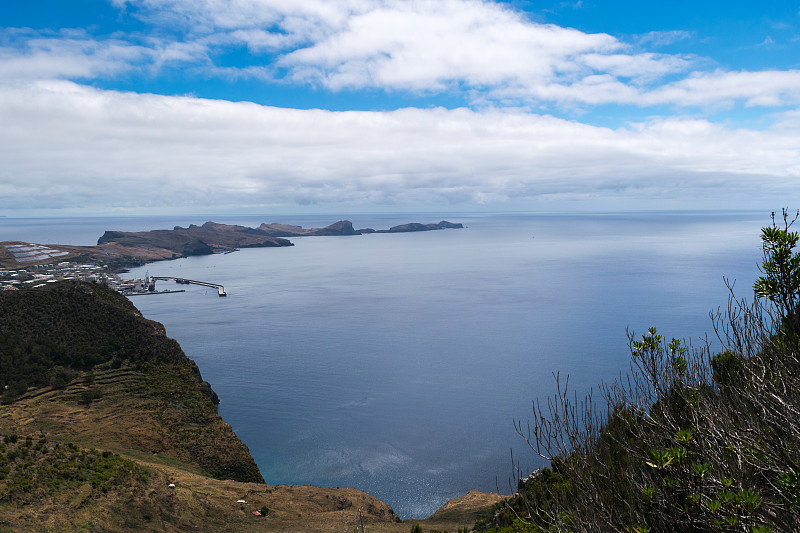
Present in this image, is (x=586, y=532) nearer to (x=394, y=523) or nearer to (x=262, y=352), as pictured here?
(x=394, y=523)

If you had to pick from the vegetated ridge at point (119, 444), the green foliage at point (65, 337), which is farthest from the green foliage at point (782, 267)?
the green foliage at point (65, 337)

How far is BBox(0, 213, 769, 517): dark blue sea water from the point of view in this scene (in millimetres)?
46000

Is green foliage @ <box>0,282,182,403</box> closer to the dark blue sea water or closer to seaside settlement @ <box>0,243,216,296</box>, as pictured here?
the dark blue sea water

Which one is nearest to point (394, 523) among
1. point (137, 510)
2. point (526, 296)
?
point (137, 510)

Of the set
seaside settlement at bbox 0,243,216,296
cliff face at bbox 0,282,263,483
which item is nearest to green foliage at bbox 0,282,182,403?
cliff face at bbox 0,282,263,483

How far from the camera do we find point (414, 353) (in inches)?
2928

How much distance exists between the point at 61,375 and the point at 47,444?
2092cm

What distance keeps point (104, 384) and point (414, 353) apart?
137 ft

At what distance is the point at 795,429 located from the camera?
23.0 ft

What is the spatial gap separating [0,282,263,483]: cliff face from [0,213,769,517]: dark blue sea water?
5.90 m

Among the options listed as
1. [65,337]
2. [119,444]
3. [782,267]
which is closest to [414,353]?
[119,444]

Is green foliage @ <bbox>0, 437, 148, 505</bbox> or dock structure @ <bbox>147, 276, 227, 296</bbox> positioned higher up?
dock structure @ <bbox>147, 276, 227, 296</bbox>

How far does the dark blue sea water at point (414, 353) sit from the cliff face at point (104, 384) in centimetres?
590

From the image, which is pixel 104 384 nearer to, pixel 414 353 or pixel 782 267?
pixel 414 353
